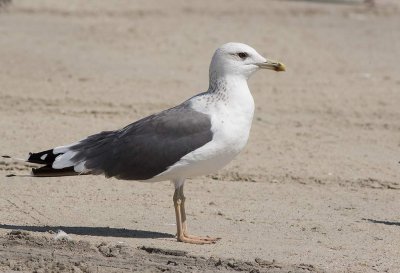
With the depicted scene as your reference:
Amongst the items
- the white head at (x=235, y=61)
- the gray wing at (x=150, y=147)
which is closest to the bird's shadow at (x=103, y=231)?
the gray wing at (x=150, y=147)

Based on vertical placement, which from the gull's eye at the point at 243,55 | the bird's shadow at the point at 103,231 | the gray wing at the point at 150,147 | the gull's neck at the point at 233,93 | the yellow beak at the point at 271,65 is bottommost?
the bird's shadow at the point at 103,231

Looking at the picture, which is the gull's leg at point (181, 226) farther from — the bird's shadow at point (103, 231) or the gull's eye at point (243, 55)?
the gull's eye at point (243, 55)

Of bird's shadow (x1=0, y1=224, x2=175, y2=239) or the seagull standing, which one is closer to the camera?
the seagull standing

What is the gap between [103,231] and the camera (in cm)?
782

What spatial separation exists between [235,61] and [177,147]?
77 centimetres

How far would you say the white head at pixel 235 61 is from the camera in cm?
792

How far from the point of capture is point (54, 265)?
678 centimetres

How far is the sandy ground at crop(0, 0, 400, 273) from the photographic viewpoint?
24.1 feet

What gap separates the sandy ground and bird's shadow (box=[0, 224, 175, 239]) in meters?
0.01

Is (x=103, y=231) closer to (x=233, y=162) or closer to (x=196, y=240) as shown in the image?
(x=196, y=240)

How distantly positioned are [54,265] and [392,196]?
3.58 meters

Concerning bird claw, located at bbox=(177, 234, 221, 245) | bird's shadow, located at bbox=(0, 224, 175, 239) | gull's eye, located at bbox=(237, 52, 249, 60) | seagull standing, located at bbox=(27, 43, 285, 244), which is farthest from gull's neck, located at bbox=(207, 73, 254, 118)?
bird's shadow, located at bbox=(0, 224, 175, 239)

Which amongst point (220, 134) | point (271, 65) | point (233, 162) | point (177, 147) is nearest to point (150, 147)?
point (177, 147)

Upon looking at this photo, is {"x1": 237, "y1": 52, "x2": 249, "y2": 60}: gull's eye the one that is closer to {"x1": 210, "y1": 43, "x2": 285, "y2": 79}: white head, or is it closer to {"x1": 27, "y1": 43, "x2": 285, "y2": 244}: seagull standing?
{"x1": 210, "y1": 43, "x2": 285, "y2": 79}: white head
